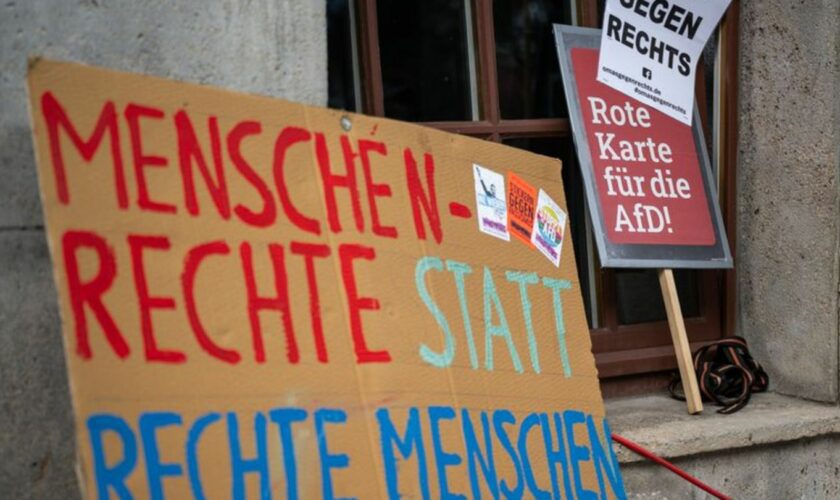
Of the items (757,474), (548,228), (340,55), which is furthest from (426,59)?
(757,474)

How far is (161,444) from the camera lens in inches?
81.2

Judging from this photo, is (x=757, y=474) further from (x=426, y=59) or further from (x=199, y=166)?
(x=199, y=166)

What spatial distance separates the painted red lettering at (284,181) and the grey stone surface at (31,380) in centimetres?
56

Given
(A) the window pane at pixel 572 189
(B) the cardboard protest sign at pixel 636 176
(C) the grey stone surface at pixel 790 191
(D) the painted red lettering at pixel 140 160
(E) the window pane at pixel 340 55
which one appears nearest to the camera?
(D) the painted red lettering at pixel 140 160

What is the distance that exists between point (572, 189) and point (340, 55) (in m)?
0.85

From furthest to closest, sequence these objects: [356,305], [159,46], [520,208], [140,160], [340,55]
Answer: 1. [340,55]
2. [520,208]
3. [159,46]
4. [356,305]
5. [140,160]

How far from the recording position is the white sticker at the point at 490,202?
2701mm

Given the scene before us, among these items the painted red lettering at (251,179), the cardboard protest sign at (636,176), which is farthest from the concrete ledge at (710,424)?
the painted red lettering at (251,179)

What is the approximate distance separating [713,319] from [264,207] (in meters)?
2.27

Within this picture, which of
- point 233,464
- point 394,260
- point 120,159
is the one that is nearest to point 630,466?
point 394,260

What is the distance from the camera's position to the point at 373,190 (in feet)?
8.13

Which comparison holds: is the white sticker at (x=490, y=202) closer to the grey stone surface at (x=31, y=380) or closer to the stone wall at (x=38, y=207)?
the stone wall at (x=38, y=207)

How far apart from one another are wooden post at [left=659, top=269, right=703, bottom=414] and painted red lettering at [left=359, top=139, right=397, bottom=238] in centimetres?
147

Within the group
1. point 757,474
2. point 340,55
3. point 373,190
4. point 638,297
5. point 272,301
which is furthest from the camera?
point 638,297
